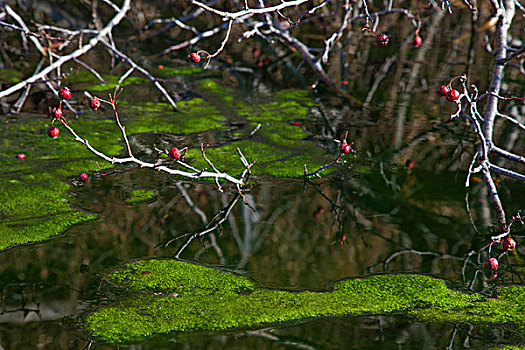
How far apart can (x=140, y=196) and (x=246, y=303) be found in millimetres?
1513

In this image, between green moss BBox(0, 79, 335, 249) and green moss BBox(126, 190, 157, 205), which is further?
green moss BBox(126, 190, 157, 205)

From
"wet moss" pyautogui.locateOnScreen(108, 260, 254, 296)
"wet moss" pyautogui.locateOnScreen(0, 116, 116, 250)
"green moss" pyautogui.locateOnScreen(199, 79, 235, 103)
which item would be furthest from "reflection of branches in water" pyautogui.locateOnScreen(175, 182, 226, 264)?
"green moss" pyautogui.locateOnScreen(199, 79, 235, 103)

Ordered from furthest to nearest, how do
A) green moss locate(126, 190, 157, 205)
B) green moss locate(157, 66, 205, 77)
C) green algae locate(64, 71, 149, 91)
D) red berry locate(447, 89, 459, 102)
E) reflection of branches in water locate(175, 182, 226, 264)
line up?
green moss locate(157, 66, 205, 77), green algae locate(64, 71, 149, 91), green moss locate(126, 190, 157, 205), reflection of branches in water locate(175, 182, 226, 264), red berry locate(447, 89, 459, 102)

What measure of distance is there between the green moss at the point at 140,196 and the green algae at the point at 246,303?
860 mm

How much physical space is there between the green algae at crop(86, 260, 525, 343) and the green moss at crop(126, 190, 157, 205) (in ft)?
2.82

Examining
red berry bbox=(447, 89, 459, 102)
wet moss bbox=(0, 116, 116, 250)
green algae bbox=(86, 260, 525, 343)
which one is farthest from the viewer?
wet moss bbox=(0, 116, 116, 250)

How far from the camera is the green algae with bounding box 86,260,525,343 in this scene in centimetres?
281

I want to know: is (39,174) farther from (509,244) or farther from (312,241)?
(509,244)

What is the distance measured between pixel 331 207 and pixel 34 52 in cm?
556

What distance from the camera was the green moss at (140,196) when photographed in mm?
4133

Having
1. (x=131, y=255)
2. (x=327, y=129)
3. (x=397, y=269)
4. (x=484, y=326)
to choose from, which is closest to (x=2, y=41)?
(x=327, y=129)

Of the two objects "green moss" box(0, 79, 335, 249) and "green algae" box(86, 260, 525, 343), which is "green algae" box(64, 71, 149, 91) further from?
"green algae" box(86, 260, 525, 343)

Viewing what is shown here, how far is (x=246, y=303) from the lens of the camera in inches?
118

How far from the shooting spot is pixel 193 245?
3.62 metres
